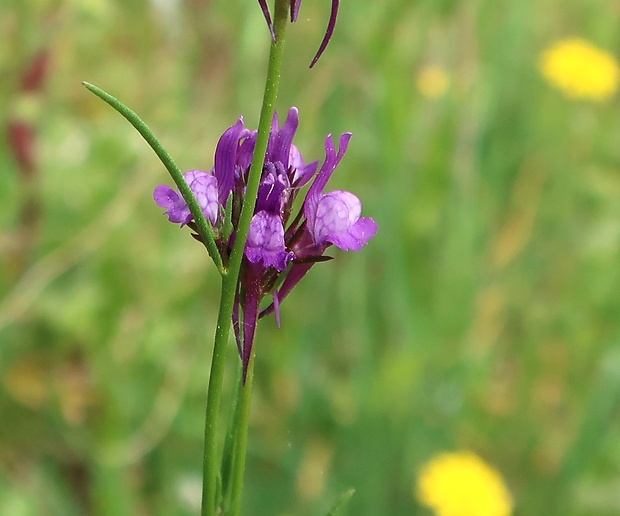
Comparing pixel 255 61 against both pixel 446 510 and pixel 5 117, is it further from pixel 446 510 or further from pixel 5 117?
pixel 446 510

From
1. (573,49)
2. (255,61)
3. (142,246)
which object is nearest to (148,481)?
(142,246)

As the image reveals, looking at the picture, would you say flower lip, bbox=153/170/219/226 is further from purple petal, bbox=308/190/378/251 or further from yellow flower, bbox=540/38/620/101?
yellow flower, bbox=540/38/620/101

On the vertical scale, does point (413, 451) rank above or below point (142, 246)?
below

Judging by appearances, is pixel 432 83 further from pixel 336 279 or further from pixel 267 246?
pixel 267 246

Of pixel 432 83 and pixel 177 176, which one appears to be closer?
pixel 177 176

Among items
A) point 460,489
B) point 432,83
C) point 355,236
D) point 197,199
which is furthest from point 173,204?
point 432,83
